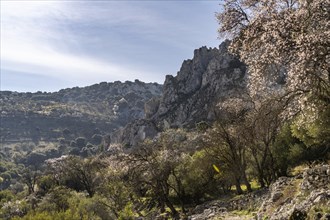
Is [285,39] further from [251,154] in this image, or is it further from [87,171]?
[87,171]

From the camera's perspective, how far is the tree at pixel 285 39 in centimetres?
1345

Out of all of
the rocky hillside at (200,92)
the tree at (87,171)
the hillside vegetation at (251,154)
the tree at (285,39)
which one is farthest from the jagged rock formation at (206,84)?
the tree at (285,39)

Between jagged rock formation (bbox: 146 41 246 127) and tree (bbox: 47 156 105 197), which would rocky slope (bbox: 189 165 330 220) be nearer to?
tree (bbox: 47 156 105 197)

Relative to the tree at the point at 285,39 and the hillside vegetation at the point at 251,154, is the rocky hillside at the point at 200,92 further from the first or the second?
the tree at the point at 285,39

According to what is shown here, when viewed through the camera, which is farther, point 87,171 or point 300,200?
point 87,171

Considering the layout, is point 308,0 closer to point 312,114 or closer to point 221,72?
point 312,114

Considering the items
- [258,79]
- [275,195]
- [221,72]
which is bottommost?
[275,195]

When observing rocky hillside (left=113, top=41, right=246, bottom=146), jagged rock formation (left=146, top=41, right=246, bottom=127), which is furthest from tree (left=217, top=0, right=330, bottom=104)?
rocky hillside (left=113, top=41, right=246, bottom=146)

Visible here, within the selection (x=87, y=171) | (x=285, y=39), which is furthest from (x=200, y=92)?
(x=285, y=39)

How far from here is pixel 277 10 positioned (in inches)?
642

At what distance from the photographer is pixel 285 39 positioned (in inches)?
577

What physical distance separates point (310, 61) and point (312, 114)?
16.9ft

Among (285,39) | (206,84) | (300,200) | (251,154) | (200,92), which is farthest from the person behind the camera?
(200,92)

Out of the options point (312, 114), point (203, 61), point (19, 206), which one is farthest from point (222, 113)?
point (203, 61)
